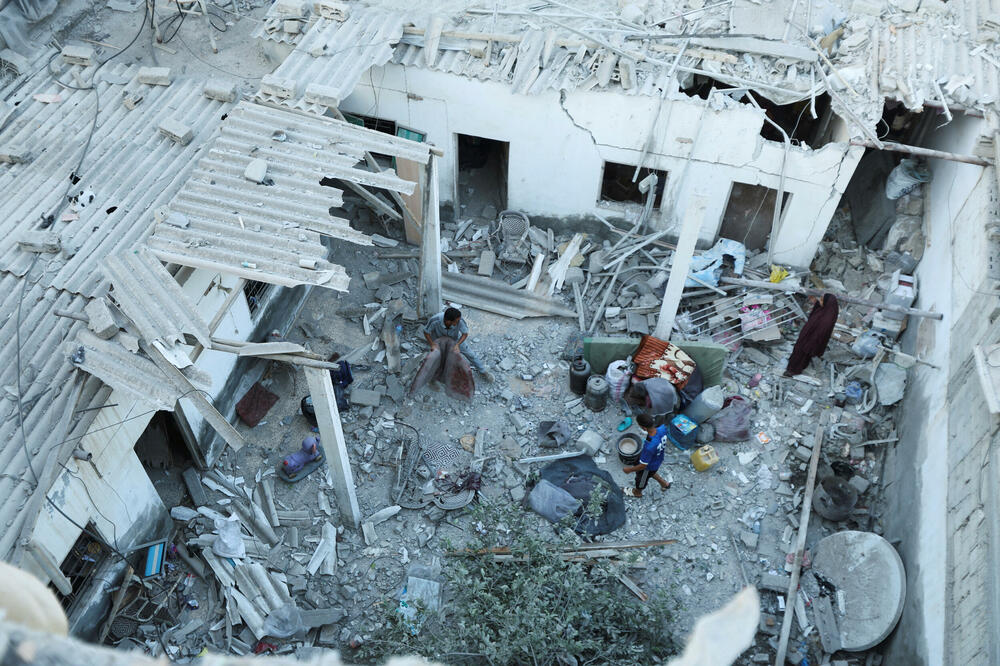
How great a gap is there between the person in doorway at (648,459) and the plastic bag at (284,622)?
16.3 ft

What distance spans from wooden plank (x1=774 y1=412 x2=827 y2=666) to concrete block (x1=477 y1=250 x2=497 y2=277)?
6346 millimetres

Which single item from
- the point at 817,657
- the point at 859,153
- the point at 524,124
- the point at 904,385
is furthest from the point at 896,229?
the point at 817,657

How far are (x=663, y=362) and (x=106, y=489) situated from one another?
804cm

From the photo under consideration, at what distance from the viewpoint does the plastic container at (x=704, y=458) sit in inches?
456

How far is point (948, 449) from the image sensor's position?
973 centimetres

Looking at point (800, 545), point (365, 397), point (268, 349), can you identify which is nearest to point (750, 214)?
point (800, 545)

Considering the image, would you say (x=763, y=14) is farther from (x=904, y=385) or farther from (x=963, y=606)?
(x=963, y=606)

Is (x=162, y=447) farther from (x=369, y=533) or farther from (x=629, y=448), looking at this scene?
(x=629, y=448)

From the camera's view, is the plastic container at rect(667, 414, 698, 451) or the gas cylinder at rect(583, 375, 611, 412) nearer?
the plastic container at rect(667, 414, 698, 451)

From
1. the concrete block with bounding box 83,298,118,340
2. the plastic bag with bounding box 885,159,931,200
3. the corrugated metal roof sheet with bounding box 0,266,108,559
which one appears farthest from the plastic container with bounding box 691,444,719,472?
the corrugated metal roof sheet with bounding box 0,266,108,559

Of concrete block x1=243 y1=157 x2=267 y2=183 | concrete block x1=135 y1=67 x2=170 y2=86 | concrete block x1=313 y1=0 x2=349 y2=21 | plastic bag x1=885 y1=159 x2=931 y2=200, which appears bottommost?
plastic bag x1=885 y1=159 x2=931 y2=200

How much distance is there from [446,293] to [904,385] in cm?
788

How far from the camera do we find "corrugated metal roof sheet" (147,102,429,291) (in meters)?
8.41

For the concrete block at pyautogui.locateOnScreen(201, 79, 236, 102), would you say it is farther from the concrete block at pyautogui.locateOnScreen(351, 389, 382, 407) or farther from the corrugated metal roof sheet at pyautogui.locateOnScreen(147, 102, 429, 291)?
the concrete block at pyautogui.locateOnScreen(351, 389, 382, 407)
